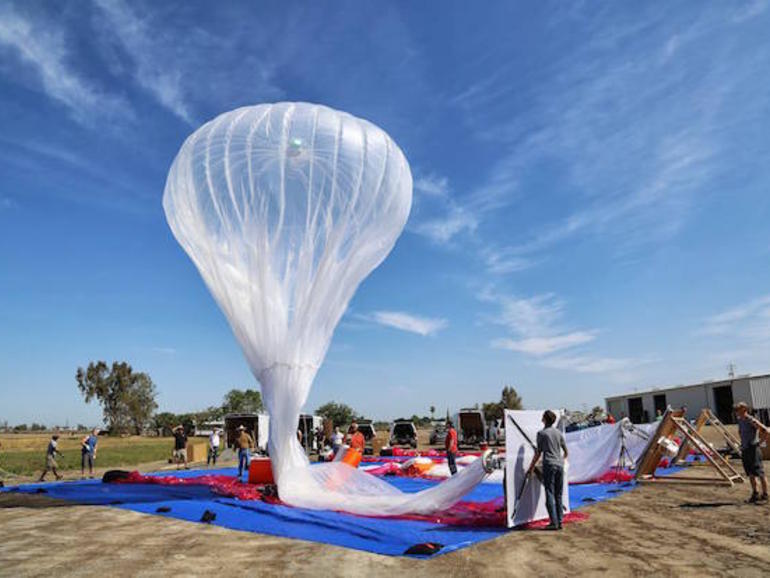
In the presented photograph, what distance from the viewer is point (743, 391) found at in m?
38.0

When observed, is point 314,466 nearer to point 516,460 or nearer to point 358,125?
point 516,460

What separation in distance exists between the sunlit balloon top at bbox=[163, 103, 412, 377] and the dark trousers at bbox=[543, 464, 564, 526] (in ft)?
12.6

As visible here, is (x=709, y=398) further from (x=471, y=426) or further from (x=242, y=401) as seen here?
(x=242, y=401)

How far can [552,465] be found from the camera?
24.0 ft

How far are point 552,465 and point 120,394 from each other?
278 ft

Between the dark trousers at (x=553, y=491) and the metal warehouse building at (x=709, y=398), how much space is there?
103ft

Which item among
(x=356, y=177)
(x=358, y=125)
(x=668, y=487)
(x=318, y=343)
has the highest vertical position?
(x=358, y=125)

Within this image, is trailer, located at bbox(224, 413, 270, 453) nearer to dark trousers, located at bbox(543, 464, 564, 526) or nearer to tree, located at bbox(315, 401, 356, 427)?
dark trousers, located at bbox(543, 464, 564, 526)

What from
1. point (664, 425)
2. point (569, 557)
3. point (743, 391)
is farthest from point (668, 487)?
point (743, 391)

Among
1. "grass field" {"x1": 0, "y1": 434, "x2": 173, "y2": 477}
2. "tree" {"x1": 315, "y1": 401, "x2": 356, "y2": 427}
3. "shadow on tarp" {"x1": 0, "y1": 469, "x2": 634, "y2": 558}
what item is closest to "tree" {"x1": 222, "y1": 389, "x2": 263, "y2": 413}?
"tree" {"x1": 315, "y1": 401, "x2": 356, "y2": 427}

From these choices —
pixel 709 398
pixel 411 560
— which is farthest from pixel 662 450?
pixel 709 398

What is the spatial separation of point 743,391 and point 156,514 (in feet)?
131

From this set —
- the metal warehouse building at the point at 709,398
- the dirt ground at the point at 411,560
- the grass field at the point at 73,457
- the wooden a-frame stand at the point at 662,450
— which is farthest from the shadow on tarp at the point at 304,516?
the metal warehouse building at the point at 709,398

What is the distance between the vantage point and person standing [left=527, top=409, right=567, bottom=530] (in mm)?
7293
